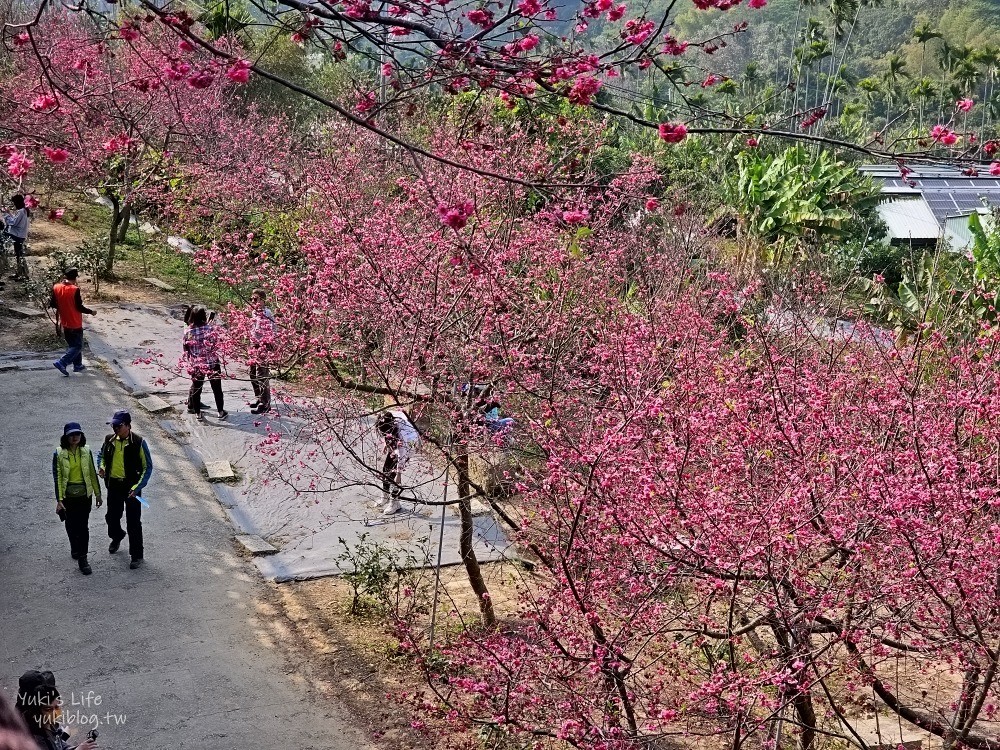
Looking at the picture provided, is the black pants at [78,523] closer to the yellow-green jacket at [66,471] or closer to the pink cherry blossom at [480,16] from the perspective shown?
the yellow-green jacket at [66,471]

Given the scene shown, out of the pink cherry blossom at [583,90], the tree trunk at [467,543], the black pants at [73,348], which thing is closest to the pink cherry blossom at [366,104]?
the pink cherry blossom at [583,90]

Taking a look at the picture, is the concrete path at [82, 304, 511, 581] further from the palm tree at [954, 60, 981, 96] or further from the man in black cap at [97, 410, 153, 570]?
the palm tree at [954, 60, 981, 96]

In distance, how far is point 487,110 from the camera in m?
17.9

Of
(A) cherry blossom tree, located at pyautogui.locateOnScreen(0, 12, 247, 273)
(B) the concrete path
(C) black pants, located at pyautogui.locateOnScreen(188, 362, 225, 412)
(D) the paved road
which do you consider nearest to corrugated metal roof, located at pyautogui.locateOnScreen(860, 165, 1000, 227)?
(A) cherry blossom tree, located at pyautogui.locateOnScreen(0, 12, 247, 273)

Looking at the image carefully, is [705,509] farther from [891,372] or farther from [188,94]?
[188,94]

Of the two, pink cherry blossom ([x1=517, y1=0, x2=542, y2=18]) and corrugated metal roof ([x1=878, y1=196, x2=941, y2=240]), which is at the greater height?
pink cherry blossom ([x1=517, y1=0, x2=542, y2=18])

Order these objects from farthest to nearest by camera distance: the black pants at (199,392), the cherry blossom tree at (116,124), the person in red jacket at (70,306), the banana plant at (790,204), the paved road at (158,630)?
the banana plant at (790,204)
the cherry blossom tree at (116,124)
the person in red jacket at (70,306)
the black pants at (199,392)
the paved road at (158,630)

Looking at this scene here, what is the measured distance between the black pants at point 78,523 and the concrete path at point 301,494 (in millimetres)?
1519

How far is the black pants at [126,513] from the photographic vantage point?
8.61 meters

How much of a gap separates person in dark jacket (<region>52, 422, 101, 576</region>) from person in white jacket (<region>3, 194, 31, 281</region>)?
29.6ft

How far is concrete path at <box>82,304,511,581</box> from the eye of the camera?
9.59 m

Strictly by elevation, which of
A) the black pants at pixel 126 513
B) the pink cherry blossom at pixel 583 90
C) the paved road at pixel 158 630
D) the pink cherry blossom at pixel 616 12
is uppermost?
the pink cherry blossom at pixel 616 12

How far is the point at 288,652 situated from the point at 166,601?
1.19m

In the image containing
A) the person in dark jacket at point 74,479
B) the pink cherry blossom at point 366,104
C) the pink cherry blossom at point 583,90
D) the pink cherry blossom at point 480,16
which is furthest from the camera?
the person in dark jacket at point 74,479
